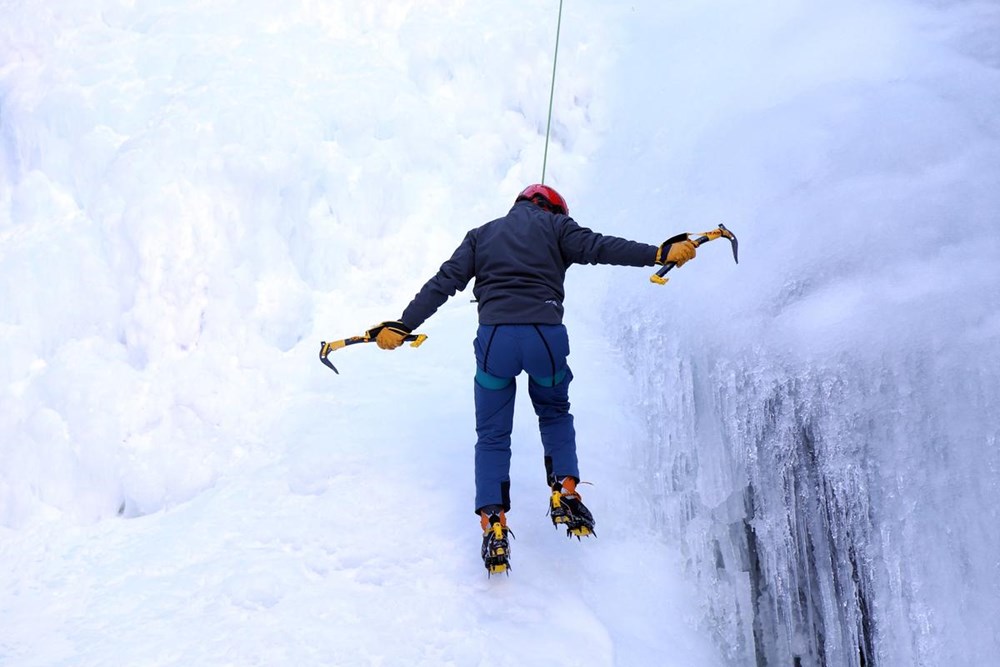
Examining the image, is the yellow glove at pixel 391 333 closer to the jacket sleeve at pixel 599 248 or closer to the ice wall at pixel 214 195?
the jacket sleeve at pixel 599 248

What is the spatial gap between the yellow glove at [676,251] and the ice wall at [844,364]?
1.09 m

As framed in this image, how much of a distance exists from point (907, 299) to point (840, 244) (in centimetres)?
50

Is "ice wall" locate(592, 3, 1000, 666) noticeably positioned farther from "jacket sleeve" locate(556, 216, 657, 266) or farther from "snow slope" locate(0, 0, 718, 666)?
"jacket sleeve" locate(556, 216, 657, 266)

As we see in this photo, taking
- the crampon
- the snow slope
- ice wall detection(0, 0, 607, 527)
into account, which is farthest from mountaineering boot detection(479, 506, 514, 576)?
ice wall detection(0, 0, 607, 527)

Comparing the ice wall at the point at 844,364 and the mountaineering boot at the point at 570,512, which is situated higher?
the ice wall at the point at 844,364

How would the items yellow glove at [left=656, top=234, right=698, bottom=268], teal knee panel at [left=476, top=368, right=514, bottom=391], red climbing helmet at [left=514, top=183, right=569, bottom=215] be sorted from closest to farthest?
yellow glove at [left=656, top=234, right=698, bottom=268], teal knee panel at [left=476, top=368, right=514, bottom=391], red climbing helmet at [left=514, top=183, right=569, bottom=215]

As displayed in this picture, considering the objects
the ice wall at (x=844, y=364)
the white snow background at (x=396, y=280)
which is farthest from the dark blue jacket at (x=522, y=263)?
the ice wall at (x=844, y=364)

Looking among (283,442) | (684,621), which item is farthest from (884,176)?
(283,442)

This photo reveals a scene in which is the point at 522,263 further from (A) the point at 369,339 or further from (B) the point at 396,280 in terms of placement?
(B) the point at 396,280

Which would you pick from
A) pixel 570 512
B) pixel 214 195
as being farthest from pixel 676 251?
pixel 214 195

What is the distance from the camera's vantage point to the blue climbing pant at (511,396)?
321 cm

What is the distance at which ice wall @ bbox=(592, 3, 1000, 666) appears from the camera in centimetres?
335

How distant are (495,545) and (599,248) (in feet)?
4.08

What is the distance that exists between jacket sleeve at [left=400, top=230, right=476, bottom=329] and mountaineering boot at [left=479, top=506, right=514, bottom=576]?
0.85 m
